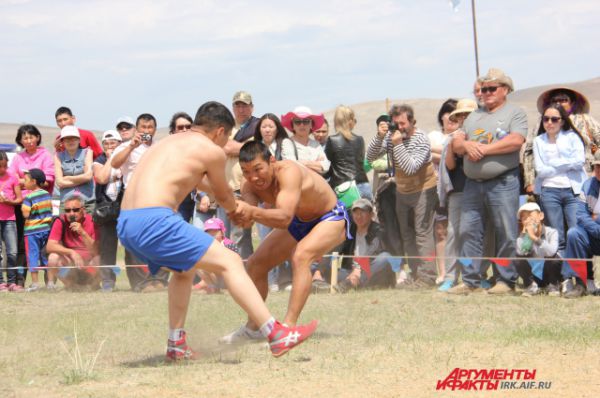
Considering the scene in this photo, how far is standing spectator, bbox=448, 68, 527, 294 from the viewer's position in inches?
391

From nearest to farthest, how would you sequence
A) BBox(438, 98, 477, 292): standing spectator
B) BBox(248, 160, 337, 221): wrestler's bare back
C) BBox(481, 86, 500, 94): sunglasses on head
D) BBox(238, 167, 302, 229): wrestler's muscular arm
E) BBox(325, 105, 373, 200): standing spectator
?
BBox(238, 167, 302, 229): wrestler's muscular arm
BBox(248, 160, 337, 221): wrestler's bare back
BBox(481, 86, 500, 94): sunglasses on head
BBox(438, 98, 477, 292): standing spectator
BBox(325, 105, 373, 200): standing spectator

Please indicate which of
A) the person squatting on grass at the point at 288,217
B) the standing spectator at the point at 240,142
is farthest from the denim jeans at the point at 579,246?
the standing spectator at the point at 240,142

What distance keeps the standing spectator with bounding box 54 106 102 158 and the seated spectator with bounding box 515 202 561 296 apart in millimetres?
5479

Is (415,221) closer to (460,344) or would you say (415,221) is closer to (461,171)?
(461,171)

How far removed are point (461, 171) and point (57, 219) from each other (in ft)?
16.2

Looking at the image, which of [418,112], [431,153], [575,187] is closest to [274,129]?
[431,153]

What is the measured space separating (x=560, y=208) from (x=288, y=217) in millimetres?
3970

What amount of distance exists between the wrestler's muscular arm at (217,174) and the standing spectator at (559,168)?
14.1ft

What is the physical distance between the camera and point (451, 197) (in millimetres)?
10625

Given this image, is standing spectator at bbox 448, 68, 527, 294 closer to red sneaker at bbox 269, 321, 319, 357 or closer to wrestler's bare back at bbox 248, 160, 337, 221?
wrestler's bare back at bbox 248, 160, 337, 221

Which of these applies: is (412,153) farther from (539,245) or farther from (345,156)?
(539,245)

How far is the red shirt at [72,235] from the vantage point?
1188cm

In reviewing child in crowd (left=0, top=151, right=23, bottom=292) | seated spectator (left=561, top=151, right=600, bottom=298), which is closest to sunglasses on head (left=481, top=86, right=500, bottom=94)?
seated spectator (left=561, top=151, right=600, bottom=298)

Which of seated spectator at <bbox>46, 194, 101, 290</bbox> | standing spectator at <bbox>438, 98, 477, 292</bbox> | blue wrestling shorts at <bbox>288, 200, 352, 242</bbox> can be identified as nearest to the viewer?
blue wrestling shorts at <bbox>288, 200, 352, 242</bbox>
